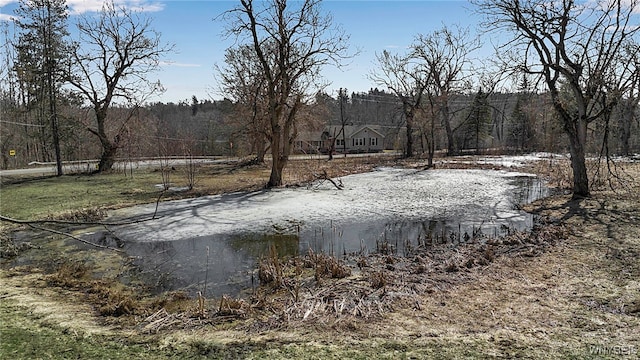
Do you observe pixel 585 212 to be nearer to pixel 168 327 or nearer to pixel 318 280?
pixel 318 280

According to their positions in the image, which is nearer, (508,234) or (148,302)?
(148,302)

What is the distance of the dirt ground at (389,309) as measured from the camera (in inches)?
151

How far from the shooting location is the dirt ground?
3.82 m

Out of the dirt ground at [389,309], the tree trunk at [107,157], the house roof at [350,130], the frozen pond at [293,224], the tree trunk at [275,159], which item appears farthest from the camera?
the house roof at [350,130]

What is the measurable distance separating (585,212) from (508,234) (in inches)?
117

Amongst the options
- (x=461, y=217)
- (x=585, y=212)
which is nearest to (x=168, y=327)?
(x=461, y=217)

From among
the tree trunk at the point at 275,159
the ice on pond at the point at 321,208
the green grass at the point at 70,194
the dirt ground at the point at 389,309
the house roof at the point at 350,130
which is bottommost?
the dirt ground at the point at 389,309

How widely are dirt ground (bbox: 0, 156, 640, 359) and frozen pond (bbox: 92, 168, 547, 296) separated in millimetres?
852

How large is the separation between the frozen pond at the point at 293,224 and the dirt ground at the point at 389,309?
0.85 m

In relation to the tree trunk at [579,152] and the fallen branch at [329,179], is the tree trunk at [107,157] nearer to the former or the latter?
the fallen branch at [329,179]

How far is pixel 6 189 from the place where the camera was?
16062 millimetres

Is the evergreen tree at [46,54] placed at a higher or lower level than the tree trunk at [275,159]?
higher

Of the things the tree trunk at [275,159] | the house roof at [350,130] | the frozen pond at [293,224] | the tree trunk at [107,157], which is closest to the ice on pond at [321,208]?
the frozen pond at [293,224]

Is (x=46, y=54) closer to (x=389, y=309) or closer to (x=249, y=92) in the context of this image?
(x=249, y=92)
